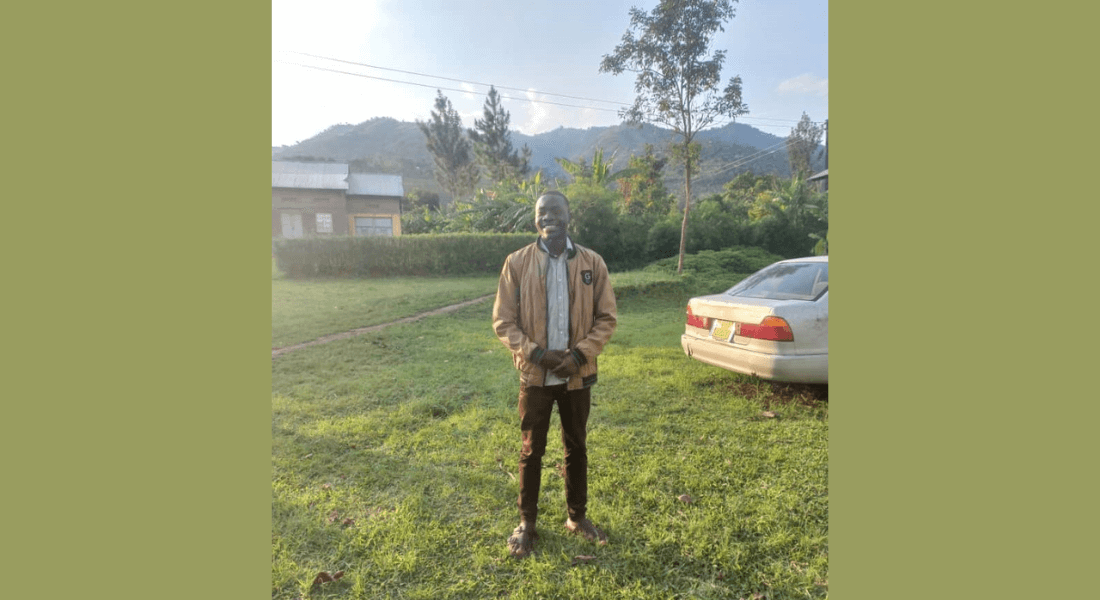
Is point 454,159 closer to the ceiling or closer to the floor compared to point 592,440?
closer to the ceiling

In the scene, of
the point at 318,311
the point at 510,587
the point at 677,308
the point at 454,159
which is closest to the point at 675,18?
the point at 677,308

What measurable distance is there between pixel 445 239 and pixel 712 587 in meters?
13.3

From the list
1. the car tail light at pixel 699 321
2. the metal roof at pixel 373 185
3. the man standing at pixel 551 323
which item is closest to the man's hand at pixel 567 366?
the man standing at pixel 551 323

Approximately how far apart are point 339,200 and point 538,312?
2323cm

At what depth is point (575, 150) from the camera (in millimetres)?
17594

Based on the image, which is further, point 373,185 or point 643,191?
point 373,185

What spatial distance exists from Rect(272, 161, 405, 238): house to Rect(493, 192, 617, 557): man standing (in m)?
19.3

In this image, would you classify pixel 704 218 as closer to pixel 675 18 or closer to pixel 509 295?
pixel 675 18

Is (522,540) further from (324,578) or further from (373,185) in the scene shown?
(373,185)

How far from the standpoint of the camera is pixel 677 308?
9.88 metres

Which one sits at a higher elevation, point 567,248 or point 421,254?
point 421,254

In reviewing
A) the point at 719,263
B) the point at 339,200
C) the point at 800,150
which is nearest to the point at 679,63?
the point at 719,263

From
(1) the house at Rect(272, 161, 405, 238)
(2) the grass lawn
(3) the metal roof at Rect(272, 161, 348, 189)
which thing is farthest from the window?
(2) the grass lawn

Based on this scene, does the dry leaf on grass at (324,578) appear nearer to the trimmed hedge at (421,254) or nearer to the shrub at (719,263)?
the shrub at (719,263)
